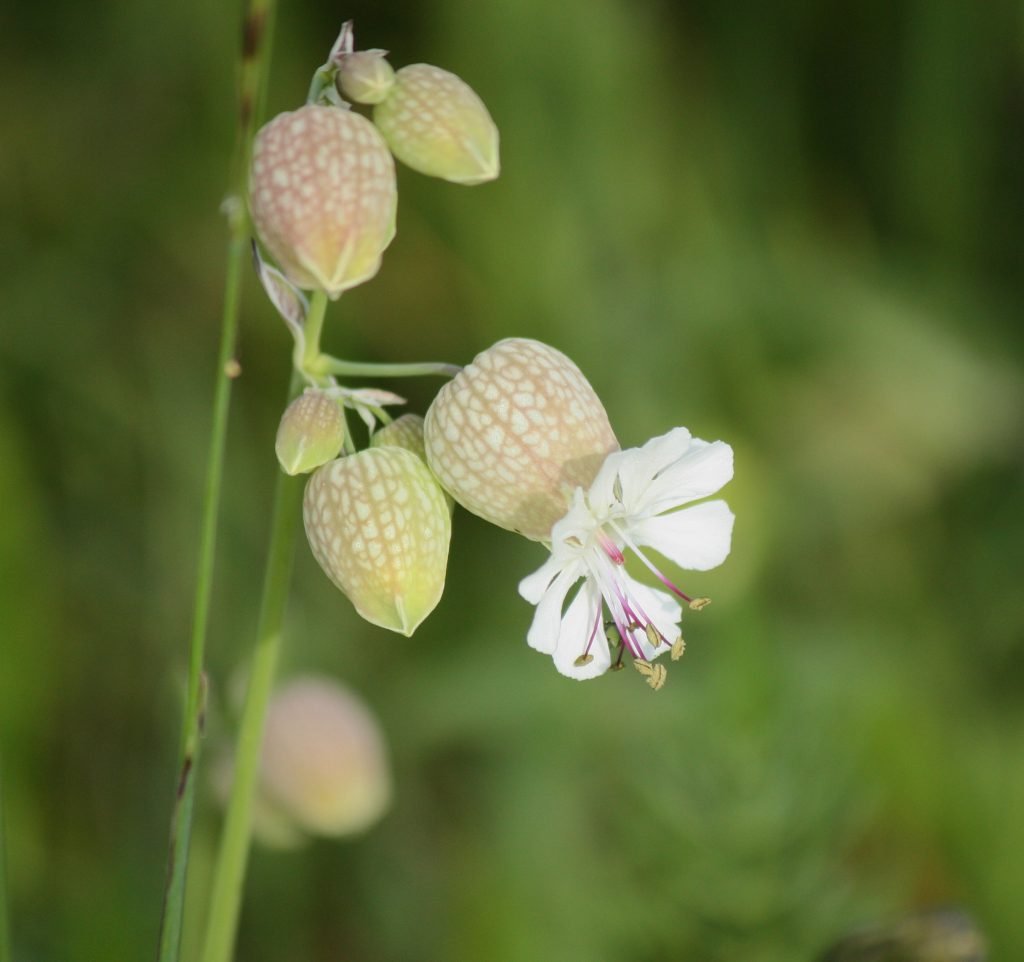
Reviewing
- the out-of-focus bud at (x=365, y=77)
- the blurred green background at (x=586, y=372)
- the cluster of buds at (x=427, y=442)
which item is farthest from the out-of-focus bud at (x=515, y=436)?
the blurred green background at (x=586, y=372)

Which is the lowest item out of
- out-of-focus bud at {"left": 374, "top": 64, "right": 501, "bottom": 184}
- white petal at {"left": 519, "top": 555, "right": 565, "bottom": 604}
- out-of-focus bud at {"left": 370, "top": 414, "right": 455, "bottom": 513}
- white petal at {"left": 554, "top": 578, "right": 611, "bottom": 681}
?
white petal at {"left": 554, "top": 578, "right": 611, "bottom": 681}

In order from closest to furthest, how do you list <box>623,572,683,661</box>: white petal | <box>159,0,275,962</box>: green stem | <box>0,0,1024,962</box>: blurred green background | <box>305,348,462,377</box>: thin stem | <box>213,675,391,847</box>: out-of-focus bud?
<box>159,0,275,962</box>: green stem, <box>305,348,462,377</box>: thin stem, <box>623,572,683,661</box>: white petal, <box>213,675,391,847</box>: out-of-focus bud, <box>0,0,1024,962</box>: blurred green background

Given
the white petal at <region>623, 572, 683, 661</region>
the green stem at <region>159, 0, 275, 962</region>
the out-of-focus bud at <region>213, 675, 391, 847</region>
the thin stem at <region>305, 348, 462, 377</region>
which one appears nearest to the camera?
the green stem at <region>159, 0, 275, 962</region>

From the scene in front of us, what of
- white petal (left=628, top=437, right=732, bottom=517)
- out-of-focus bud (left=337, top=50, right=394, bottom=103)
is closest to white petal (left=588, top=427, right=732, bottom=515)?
white petal (left=628, top=437, right=732, bottom=517)

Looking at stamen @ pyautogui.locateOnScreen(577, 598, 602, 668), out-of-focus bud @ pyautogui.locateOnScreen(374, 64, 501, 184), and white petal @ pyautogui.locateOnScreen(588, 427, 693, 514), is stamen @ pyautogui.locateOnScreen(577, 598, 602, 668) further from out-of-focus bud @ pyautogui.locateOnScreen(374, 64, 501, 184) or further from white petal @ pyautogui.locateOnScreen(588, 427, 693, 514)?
out-of-focus bud @ pyautogui.locateOnScreen(374, 64, 501, 184)

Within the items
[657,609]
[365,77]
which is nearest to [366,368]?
[365,77]

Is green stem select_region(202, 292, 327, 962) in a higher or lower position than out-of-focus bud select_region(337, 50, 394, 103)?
lower

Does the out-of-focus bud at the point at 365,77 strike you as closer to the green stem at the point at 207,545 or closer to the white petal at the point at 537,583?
the green stem at the point at 207,545
